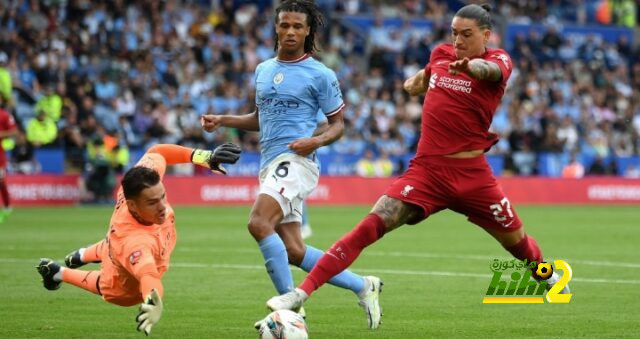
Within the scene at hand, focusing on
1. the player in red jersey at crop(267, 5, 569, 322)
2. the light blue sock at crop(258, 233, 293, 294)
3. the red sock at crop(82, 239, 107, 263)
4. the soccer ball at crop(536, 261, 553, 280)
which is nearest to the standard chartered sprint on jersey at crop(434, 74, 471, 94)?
the player in red jersey at crop(267, 5, 569, 322)

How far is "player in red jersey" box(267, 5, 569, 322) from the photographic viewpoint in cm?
957

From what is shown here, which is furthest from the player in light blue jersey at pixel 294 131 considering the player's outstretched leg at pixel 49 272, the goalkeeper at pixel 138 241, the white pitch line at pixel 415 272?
the white pitch line at pixel 415 272

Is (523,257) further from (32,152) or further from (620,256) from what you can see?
(32,152)

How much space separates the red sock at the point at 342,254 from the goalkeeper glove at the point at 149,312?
1353mm

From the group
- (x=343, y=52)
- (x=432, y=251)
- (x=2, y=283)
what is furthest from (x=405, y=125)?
(x=2, y=283)

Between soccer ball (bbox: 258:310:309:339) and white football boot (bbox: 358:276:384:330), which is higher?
soccer ball (bbox: 258:310:309:339)

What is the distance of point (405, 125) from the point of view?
118ft

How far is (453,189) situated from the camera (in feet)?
31.6

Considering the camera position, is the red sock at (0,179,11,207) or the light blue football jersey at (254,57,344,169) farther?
the red sock at (0,179,11,207)

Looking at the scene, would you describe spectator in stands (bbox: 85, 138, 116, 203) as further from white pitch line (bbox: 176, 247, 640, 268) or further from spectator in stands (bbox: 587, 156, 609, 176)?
spectator in stands (bbox: 587, 156, 609, 176)

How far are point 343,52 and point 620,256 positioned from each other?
22.5 m

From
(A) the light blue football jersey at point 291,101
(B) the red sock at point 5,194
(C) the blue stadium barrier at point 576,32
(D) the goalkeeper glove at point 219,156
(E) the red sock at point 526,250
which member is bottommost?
(C) the blue stadium barrier at point 576,32

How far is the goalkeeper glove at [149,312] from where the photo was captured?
802 centimetres

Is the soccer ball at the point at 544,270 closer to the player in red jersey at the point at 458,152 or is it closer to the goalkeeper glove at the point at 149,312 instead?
the player in red jersey at the point at 458,152
